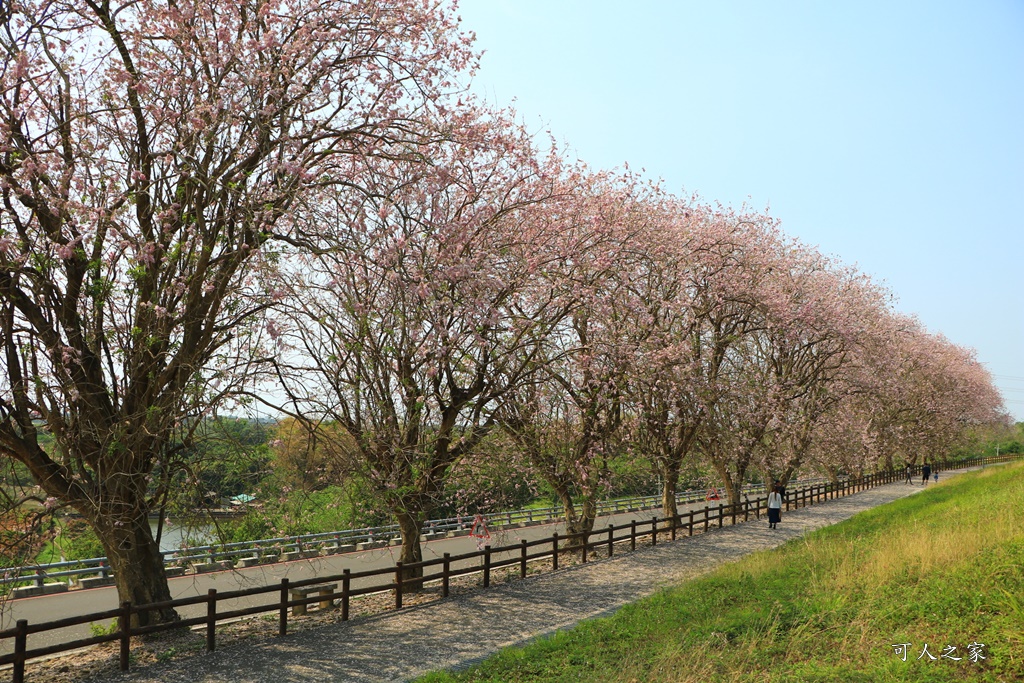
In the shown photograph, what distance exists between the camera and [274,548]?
12.0 metres

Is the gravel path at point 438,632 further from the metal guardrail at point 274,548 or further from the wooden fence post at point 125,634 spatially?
the metal guardrail at point 274,548

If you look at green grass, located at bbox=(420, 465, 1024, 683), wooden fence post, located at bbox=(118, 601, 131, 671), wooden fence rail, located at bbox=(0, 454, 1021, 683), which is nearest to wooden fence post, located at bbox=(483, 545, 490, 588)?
wooden fence rail, located at bbox=(0, 454, 1021, 683)

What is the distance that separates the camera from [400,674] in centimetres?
1080

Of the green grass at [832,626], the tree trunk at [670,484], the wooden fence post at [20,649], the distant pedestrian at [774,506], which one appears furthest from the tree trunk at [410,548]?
the distant pedestrian at [774,506]

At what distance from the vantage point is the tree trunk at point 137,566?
40.8ft

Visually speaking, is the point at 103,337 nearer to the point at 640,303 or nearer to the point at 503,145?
the point at 503,145

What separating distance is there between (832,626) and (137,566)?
36.1 feet

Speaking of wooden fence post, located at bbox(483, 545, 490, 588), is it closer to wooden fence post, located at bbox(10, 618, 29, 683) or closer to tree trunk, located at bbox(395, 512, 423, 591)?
tree trunk, located at bbox(395, 512, 423, 591)

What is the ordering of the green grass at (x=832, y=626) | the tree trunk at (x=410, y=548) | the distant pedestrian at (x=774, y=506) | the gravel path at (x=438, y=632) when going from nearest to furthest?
the green grass at (x=832, y=626), the gravel path at (x=438, y=632), the tree trunk at (x=410, y=548), the distant pedestrian at (x=774, y=506)

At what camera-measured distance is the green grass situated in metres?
8.32

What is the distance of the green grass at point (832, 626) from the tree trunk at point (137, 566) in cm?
579

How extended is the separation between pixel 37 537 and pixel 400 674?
5601mm

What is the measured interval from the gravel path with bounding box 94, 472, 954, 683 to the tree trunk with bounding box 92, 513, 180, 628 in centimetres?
175

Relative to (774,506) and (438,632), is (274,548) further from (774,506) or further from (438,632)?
(774,506)
